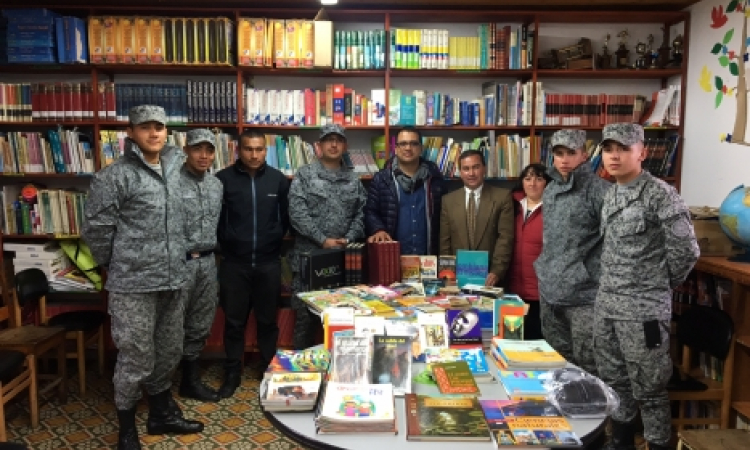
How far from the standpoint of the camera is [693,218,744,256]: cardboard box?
10.6ft

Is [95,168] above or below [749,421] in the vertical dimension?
above

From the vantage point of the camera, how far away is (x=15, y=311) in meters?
3.66

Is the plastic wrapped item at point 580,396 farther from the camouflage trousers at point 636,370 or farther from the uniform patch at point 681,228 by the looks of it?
the uniform patch at point 681,228

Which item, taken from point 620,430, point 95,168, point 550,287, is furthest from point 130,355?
point 620,430

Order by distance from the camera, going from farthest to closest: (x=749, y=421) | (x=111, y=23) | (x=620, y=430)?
1. (x=111, y=23)
2. (x=749, y=421)
3. (x=620, y=430)

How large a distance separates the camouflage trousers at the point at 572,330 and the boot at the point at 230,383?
208cm

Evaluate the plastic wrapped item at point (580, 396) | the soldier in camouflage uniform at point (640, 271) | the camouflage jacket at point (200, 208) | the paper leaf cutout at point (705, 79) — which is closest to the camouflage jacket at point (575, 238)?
the soldier in camouflage uniform at point (640, 271)

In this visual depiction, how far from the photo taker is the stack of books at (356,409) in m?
1.62

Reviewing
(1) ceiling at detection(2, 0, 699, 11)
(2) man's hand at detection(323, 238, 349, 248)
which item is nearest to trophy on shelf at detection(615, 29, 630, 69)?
(1) ceiling at detection(2, 0, 699, 11)

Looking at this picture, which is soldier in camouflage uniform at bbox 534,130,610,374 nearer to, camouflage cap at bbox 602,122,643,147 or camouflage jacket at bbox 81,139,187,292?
camouflage cap at bbox 602,122,643,147

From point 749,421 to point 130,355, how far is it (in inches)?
129

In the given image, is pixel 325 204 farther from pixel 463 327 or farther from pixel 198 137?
pixel 463 327

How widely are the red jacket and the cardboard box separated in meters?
0.90

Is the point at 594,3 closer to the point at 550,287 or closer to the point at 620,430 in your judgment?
the point at 550,287
